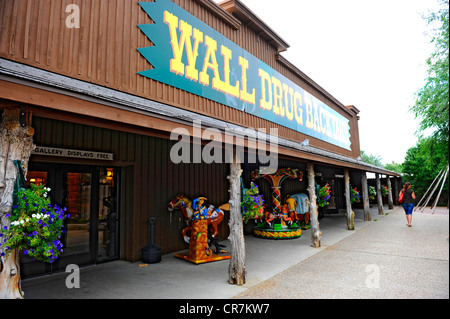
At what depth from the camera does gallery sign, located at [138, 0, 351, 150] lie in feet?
22.1

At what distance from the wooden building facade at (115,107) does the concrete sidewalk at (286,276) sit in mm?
1178

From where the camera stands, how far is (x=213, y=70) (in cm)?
838

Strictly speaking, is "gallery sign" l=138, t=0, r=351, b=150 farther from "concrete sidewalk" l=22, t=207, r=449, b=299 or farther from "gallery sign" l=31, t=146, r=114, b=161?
"concrete sidewalk" l=22, t=207, r=449, b=299

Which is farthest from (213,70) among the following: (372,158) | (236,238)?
(372,158)

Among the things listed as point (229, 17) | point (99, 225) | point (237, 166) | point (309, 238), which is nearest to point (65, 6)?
point (237, 166)

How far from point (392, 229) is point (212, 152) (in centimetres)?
847

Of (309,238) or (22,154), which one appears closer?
(22,154)

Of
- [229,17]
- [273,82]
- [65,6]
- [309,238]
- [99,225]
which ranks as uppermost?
[229,17]

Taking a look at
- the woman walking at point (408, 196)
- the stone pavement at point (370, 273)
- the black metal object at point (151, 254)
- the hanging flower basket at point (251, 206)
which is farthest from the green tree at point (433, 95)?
the black metal object at point (151, 254)

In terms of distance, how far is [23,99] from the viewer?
2.72 metres

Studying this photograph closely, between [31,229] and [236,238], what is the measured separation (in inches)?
144

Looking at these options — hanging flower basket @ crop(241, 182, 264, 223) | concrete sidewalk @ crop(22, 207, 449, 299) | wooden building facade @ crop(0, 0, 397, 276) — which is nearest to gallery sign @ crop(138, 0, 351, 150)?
wooden building facade @ crop(0, 0, 397, 276)
